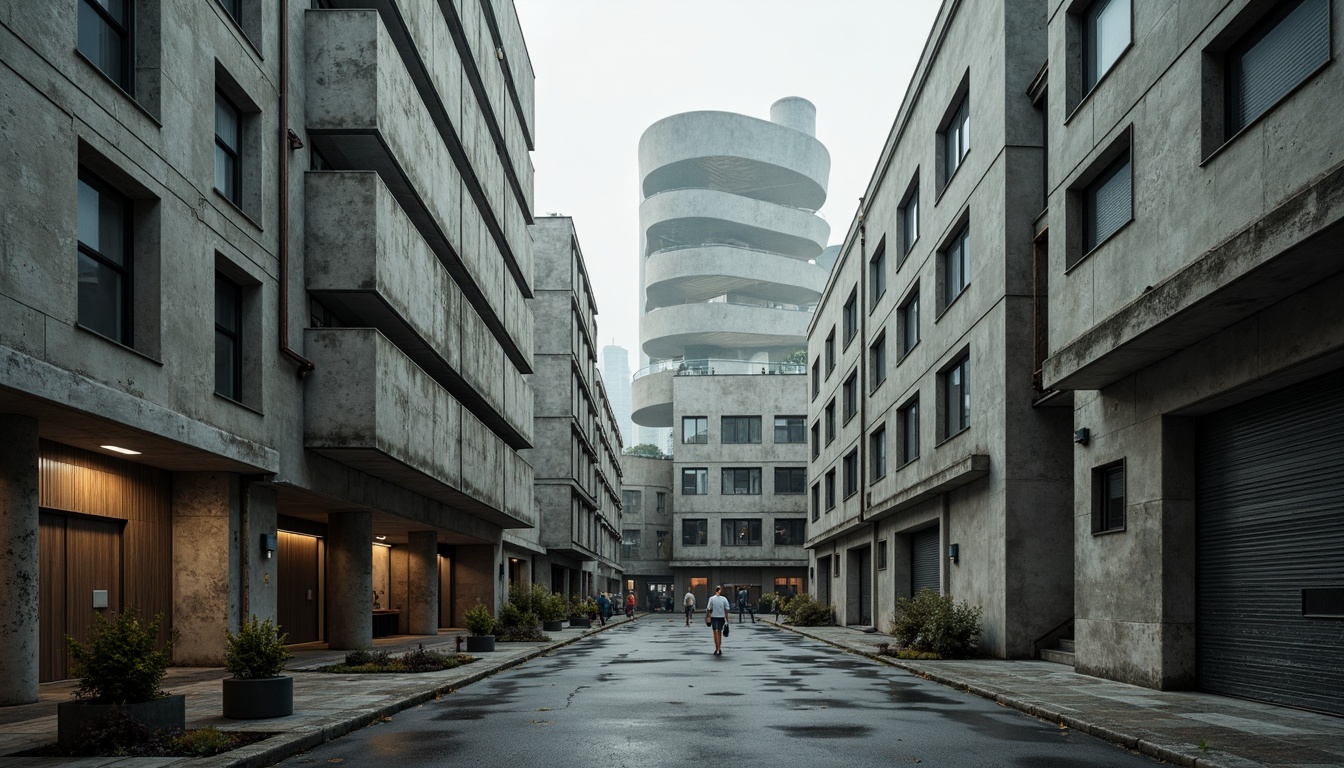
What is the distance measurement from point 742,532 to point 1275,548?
68.0 metres

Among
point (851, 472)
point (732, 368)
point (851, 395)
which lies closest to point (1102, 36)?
point (851, 395)

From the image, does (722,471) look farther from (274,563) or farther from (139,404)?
(139,404)

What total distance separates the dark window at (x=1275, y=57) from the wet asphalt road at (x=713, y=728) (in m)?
7.44

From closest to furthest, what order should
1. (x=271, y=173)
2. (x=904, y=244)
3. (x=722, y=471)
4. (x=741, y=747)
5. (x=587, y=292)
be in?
(x=741, y=747) < (x=271, y=173) < (x=904, y=244) < (x=587, y=292) < (x=722, y=471)

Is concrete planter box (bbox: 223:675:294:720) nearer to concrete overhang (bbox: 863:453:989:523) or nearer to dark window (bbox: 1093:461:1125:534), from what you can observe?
dark window (bbox: 1093:461:1125:534)

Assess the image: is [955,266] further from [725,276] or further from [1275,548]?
[725,276]

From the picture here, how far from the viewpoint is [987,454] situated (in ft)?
78.4

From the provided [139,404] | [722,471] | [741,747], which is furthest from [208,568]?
[722,471]

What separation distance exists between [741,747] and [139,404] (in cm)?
885

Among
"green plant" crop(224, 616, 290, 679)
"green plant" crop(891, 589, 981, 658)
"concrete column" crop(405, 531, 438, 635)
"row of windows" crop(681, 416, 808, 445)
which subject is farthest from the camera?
"row of windows" crop(681, 416, 808, 445)

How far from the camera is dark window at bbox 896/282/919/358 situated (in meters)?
32.6

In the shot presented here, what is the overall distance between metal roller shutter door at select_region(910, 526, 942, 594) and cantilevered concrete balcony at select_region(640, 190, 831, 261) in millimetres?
76839

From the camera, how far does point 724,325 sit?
106938mm

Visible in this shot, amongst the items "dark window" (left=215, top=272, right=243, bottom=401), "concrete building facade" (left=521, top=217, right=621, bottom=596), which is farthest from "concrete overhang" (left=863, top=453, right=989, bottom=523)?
"concrete building facade" (left=521, top=217, right=621, bottom=596)
